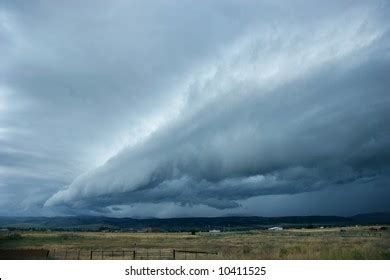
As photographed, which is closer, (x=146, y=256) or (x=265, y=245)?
(x=146, y=256)

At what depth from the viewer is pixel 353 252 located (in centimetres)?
2303

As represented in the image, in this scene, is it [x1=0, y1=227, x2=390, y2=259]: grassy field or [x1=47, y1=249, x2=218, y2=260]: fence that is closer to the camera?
[x1=0, y1=227, x2=390, y2=259]: grassy field

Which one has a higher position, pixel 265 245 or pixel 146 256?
pixel 265 245

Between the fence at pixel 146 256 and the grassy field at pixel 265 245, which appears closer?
the grassy field at pixel 265 245
